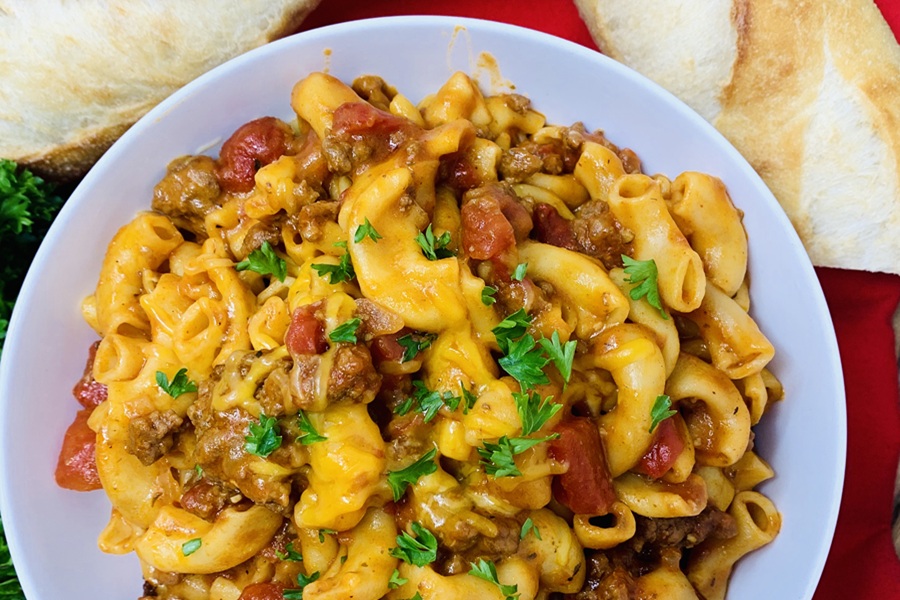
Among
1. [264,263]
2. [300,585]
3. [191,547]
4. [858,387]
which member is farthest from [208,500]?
[858,387]

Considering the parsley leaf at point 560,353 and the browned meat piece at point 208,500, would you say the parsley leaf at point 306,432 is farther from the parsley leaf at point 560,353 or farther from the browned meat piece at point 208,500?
the parsley leaf at point 560,353

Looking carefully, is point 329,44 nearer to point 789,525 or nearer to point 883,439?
point 789,525

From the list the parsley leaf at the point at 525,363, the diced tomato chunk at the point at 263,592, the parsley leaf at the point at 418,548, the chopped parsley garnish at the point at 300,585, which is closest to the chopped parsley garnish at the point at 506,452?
the parsley leaf at the point at 525,363

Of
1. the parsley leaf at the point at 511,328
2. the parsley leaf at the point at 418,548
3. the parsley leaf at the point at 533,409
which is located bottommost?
the parsley leaf at the point at 418,548

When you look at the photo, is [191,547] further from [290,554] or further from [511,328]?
[511,328]

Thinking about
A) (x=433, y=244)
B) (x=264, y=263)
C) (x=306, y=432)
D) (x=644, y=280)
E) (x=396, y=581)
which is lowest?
(x=396, y=581)

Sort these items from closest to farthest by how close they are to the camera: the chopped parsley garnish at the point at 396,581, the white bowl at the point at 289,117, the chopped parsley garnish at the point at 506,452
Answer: the chopped parsley garnish at the point at 506,452
the chopped parsley garnish at the point at 396,581
the white bowl at the point at 289,117

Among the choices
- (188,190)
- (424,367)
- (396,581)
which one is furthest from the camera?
(188,190)

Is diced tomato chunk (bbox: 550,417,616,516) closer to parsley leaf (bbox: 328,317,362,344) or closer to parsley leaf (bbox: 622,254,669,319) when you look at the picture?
parsley leaf (bbox: 622,254,669,319)
